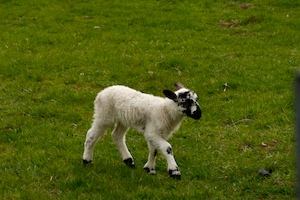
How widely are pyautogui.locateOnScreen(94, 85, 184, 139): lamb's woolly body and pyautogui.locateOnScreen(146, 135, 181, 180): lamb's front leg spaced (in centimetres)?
14

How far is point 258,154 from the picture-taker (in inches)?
306

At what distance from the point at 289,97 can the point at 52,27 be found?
29.5ft

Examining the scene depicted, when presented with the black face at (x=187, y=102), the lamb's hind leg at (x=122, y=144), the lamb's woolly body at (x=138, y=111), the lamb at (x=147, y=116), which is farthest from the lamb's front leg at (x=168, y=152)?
the lamb's hind leg at (x=122, y=144)

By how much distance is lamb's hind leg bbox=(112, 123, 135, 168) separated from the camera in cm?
730

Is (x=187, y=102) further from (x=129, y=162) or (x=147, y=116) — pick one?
(x=129, y=162)

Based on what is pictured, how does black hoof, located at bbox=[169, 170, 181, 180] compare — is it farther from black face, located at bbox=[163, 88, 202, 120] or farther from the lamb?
black face, located at bbox=[163, 88, 202, 120]

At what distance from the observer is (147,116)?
685cm

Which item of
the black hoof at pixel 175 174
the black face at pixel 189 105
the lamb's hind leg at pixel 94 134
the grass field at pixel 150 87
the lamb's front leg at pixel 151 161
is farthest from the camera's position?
the lamb's hind leg at pixel 94 134

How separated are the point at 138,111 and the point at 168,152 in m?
0.73

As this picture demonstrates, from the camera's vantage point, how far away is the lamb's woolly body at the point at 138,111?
22.0ft

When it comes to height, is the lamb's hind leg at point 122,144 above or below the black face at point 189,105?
below

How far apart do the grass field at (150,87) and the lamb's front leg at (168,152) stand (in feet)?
0.50

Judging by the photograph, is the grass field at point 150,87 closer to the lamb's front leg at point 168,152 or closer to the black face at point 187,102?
the lamb's front leg at point 168,152

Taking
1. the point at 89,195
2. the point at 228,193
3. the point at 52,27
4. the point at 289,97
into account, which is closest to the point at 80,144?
the point at 89,195
